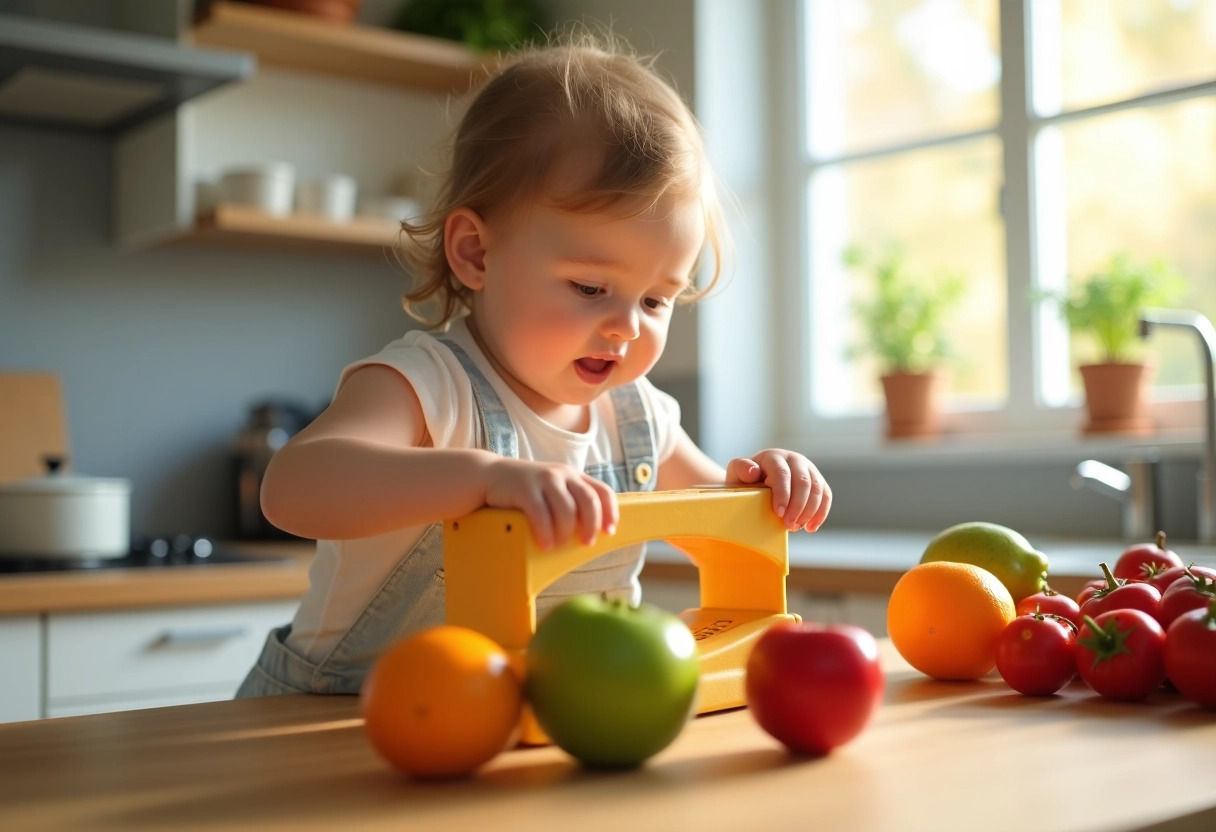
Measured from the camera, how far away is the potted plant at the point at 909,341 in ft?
9.32

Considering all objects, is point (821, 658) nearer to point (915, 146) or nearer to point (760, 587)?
point (760, 587)

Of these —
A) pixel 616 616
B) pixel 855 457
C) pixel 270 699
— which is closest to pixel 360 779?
pixel 616 616

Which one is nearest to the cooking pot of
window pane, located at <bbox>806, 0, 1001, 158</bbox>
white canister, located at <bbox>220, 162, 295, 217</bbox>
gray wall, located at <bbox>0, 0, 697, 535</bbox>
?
gray wall, located at <bbox>0, 0, 697, 535</bbox>

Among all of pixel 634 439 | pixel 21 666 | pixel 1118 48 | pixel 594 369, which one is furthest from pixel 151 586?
pixel 1118 48

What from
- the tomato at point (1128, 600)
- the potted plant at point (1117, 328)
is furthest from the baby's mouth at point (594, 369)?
the potted plant at point (1117, 328)

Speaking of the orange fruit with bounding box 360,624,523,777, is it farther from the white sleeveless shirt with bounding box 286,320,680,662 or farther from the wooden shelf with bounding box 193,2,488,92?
the wooden shelf with bounding box 193,2,488,92

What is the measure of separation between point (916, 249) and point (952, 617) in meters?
2.18

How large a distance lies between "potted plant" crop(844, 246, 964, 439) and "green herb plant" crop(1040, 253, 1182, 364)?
34 cm

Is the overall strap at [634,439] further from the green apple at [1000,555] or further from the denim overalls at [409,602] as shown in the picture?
the green apple at [1000,555]

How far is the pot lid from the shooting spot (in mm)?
2283

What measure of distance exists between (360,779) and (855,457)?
2348 mm

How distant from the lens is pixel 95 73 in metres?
2.44

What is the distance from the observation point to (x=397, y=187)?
3.27 m

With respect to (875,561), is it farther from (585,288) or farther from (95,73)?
(95,73)
